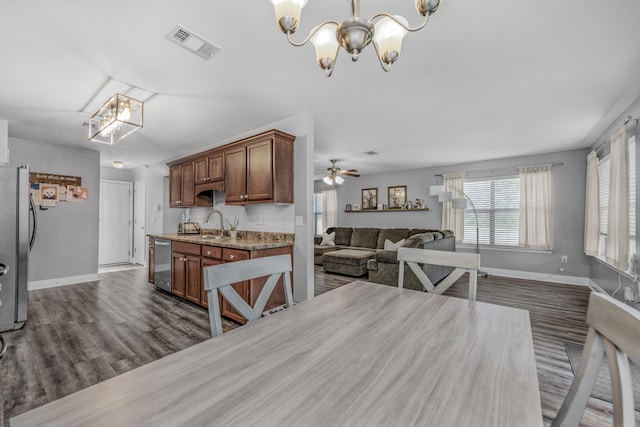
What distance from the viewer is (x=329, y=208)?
8242mm

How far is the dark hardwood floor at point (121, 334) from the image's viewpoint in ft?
6.30

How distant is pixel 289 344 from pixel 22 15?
2.57 metres

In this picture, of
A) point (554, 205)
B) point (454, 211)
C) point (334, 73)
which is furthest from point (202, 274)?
point (554, 205)

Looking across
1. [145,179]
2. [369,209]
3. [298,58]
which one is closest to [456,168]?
[369,209]

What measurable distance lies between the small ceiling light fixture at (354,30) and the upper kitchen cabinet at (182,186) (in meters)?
3.73

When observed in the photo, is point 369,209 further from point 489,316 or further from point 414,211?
point 489,316

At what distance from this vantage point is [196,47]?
205 cm

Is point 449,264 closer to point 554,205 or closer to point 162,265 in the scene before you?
point 162,265

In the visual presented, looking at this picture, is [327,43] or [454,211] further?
[454,211]

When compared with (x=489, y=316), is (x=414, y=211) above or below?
above

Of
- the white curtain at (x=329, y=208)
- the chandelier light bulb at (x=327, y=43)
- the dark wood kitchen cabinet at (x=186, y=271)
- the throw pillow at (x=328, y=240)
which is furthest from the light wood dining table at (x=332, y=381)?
the white curtain at (x=329, y=208)

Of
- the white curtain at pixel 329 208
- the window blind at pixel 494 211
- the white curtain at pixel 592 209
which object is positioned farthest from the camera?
the white curtain at pixel 329 208

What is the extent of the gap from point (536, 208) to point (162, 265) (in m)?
6.61

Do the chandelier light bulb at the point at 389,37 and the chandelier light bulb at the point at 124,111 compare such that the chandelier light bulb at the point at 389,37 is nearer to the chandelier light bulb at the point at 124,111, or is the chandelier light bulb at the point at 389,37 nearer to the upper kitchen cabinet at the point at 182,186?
the chandelier light bulb at the point at 124,111
